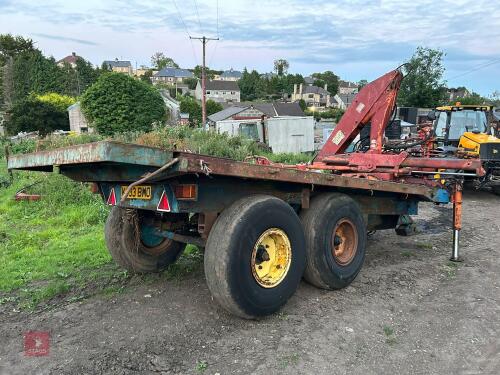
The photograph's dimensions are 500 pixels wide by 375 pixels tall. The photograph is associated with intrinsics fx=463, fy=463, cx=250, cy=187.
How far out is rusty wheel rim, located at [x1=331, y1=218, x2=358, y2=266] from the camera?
A: 501cm

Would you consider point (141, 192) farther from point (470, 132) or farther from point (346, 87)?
point (346, 87)

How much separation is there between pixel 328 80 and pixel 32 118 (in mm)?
120547

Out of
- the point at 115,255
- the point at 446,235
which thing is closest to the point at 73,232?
the point at 115,255

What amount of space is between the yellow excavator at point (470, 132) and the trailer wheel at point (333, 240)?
286 inches

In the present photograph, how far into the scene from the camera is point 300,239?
431 cm

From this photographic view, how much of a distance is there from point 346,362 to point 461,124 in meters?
11.4

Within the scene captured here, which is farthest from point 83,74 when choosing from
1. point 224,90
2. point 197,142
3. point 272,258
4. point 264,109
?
point 272,258

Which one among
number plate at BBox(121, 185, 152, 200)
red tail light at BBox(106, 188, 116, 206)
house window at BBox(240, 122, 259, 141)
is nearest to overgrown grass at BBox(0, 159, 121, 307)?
red tail light at BBox(106, 188, 116, 206)

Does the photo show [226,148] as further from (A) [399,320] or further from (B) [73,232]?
(A) [399,320]

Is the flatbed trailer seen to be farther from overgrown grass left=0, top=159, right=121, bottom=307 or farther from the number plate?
overgrown grass left=0, top=159, right=121, bottom=307

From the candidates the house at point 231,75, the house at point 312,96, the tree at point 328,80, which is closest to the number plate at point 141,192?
the house at point 312,96

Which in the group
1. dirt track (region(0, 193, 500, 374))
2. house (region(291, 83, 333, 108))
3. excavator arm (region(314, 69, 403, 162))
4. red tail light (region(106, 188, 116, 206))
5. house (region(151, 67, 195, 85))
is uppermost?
house (region(151, 67, 195, 85))

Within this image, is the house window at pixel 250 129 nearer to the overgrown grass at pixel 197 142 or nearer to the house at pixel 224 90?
the overgrown grass at pixel 197 142

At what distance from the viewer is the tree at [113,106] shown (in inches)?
1486
